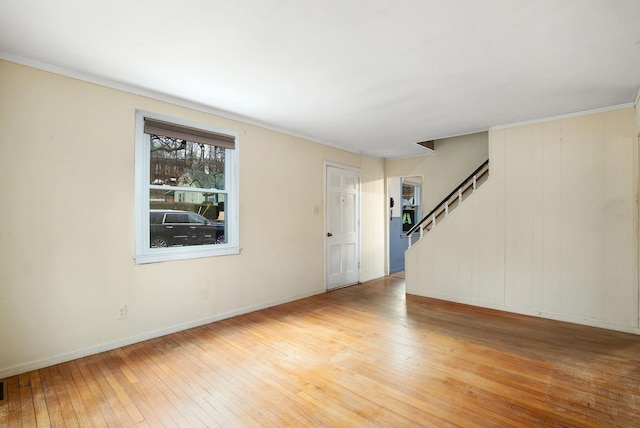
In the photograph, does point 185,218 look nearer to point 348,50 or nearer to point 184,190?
point 184,190

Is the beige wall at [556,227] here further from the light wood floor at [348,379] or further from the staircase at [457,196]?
the light wood floor at [348,379]

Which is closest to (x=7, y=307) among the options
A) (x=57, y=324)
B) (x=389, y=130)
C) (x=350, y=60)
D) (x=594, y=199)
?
(x=57, y=324)

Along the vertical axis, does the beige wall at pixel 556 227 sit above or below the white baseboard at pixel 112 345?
above

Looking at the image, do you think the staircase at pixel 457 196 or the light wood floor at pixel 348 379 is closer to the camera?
the light wood floor at pixel 348 379

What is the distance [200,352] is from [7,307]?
1.52 m

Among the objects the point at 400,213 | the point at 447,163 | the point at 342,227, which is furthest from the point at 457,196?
the point at 400,213

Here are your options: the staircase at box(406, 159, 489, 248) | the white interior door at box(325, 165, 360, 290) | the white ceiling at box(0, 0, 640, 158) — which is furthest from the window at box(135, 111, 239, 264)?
the staircase at box(406, 159, 489, 248)

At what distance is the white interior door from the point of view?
523 cm

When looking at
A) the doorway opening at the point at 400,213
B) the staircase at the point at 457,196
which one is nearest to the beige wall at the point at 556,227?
the staircase at the point at 457,196

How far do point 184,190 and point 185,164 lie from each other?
0.30 metres

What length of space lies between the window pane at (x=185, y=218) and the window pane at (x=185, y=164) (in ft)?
0.41

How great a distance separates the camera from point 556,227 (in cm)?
379

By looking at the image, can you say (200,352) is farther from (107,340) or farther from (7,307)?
(7,307)

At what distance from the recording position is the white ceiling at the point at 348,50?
1.85 metres
